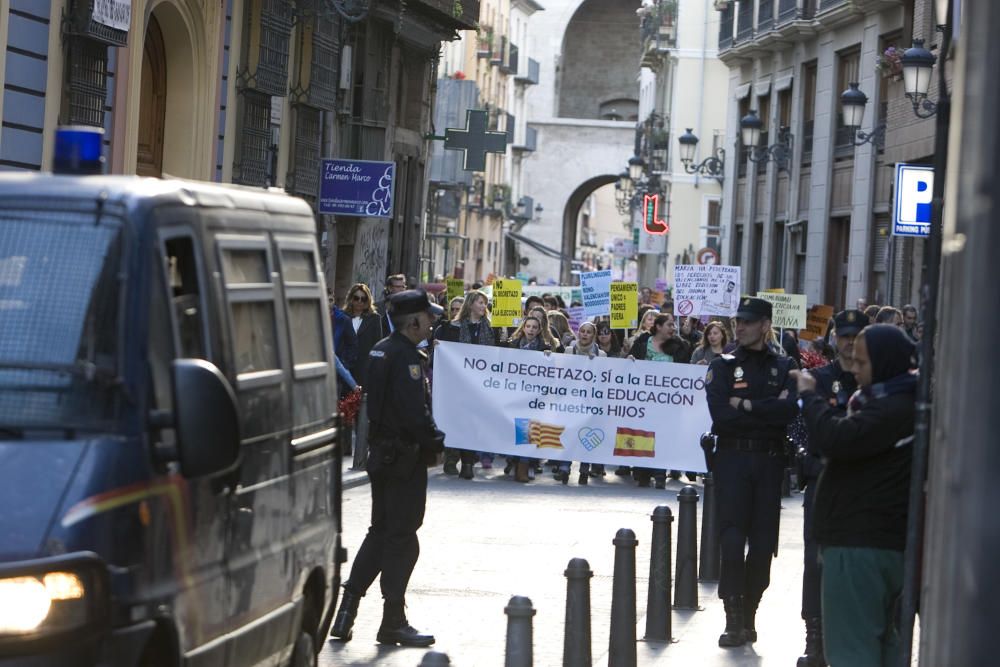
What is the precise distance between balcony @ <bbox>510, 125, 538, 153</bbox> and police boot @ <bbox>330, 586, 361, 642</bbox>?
82.0 meters

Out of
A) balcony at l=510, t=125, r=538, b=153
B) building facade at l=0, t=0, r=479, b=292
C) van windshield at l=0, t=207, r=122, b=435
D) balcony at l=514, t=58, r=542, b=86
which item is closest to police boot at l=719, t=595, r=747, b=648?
van windshield at l=0, t=207, r=122, b=435

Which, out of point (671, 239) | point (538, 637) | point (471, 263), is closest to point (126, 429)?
point (538, 637)

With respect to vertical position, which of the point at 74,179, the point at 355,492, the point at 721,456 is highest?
the point at 74,179

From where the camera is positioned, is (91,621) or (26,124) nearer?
(91,621)

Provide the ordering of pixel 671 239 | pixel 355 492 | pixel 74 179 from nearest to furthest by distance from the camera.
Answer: pixel 74 179
pixel 355 492
pixel 671 239

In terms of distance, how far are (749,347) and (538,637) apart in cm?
205

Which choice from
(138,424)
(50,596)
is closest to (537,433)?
(138,424)

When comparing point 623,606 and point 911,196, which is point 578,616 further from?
point 911,196

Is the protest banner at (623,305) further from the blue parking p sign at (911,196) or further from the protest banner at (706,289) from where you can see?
the blue parking p sign at (911,196)

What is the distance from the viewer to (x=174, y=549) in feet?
19.1

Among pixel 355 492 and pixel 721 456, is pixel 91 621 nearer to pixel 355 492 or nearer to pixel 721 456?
pixel 721 456

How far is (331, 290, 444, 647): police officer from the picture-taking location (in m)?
10.1

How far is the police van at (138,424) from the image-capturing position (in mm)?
5191

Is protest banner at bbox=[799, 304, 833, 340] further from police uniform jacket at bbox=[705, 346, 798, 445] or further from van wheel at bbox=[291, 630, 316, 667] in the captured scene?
van wheel at bbox=[291, 630, 316, 667]
